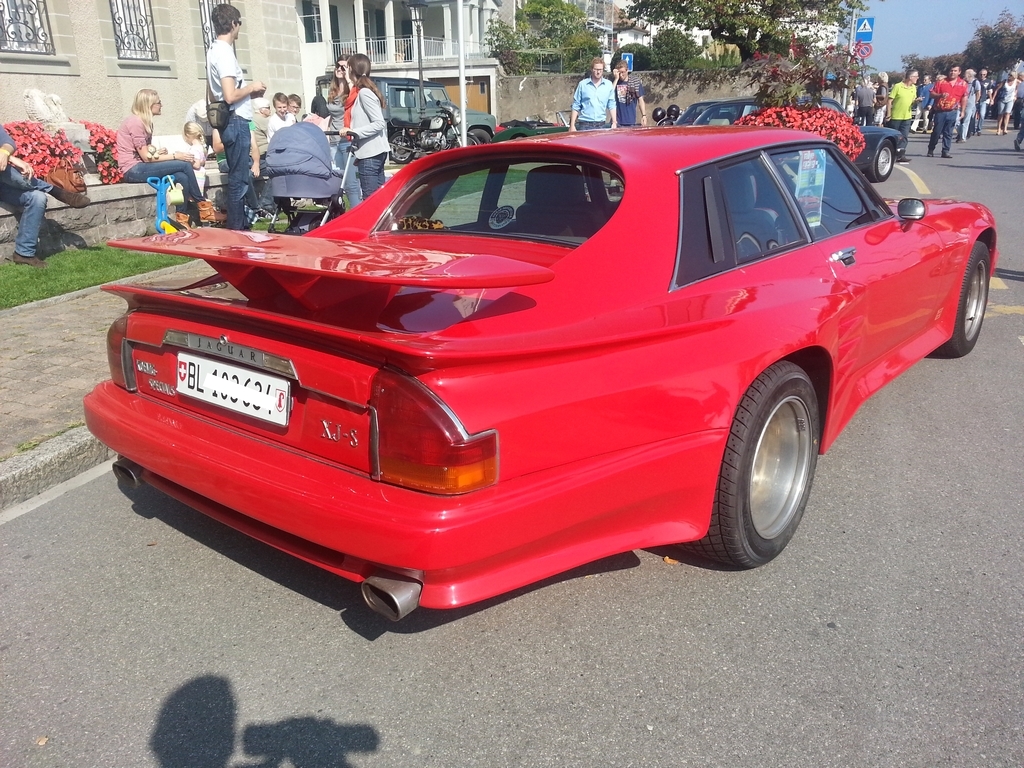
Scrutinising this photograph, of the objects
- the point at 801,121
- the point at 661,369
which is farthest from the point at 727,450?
the point at 801,121

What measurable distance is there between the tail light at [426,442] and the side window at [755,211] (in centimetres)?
132

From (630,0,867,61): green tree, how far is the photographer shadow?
28.8 m

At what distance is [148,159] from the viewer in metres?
8.59

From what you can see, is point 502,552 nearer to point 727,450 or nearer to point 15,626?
point 727,450

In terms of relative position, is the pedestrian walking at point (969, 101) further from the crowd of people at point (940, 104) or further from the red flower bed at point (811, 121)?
the red flower bed at point (811, 121)

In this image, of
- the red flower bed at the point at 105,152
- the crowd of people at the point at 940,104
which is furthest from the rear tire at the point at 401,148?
the red flower bed at the point at 105,152

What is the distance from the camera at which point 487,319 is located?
2.36 meters

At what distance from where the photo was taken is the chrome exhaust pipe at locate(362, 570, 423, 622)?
2.15m

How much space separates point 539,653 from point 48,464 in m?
2.45

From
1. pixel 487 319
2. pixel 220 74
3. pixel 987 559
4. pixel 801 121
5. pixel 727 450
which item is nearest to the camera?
pixel 487 319

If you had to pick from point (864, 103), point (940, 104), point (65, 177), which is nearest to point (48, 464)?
point (65, 177)

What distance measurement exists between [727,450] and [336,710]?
4.52 feet

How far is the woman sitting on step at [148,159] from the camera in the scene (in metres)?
8.43

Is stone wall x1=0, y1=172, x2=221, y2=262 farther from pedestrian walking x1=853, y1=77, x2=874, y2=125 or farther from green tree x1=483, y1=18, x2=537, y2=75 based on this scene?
green tree x1=483, y1=18, x2=537, y2=75
